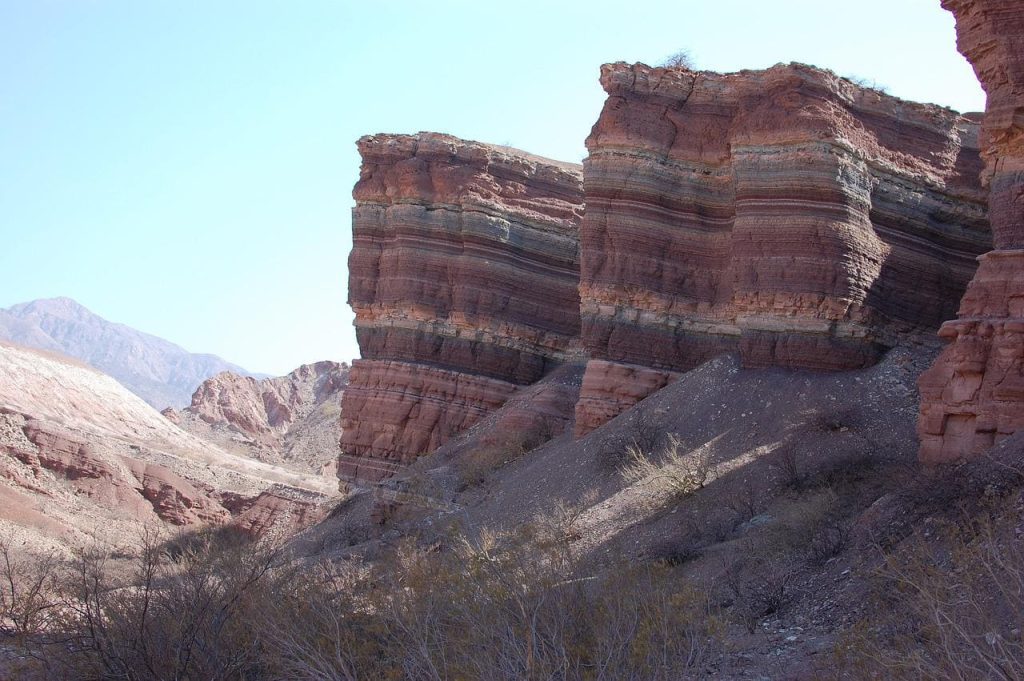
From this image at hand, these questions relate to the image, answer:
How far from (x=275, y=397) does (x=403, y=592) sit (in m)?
75.6

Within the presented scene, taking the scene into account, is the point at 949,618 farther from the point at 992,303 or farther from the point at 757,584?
the point at 992,303

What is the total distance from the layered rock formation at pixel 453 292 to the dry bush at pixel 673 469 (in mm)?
13083

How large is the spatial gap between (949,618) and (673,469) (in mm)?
11894

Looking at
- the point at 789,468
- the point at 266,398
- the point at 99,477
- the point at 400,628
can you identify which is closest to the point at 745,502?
the point at 789,468

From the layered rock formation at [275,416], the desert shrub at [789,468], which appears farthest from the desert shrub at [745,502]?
the layered rock formation at [275,416]

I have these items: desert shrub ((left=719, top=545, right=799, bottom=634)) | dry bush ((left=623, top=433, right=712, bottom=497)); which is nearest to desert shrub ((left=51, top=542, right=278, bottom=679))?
desert shrub ((left=719, top=545, right=799, bottom=634))

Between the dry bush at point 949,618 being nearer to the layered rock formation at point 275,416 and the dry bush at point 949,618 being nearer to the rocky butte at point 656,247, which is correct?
the rocky butte at point 656,247

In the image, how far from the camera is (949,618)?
796 centimetres

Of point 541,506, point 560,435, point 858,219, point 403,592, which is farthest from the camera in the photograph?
point 560,435

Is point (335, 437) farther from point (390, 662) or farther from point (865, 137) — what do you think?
point (390, 662)

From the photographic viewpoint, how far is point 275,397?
3349 inches

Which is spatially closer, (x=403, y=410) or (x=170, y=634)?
(x=170, y=634)

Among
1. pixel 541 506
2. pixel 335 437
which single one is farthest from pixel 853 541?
pixel 335 437

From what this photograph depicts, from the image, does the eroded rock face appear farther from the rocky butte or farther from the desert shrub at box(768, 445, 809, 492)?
the desert shrub at box(768, 445, 809, 492)
